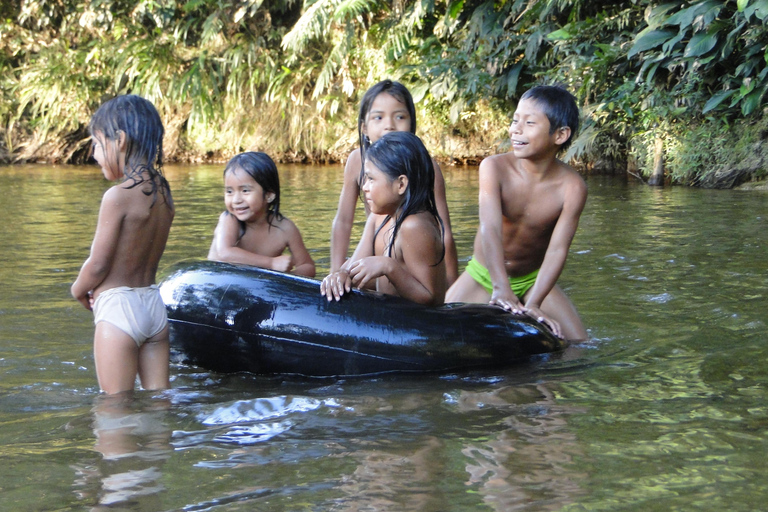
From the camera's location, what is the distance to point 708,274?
5.62 meters

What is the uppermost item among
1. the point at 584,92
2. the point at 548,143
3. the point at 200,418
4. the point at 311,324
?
the point at 584,92

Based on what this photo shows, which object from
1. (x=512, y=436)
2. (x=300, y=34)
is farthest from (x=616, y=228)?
(x=300, y=34)

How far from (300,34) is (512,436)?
47.3 feet

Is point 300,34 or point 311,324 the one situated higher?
point 300,34

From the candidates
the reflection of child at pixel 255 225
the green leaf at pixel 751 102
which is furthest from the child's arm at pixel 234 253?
the green leaf at pixel 751 102

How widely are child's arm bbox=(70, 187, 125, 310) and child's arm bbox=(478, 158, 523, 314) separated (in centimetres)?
181

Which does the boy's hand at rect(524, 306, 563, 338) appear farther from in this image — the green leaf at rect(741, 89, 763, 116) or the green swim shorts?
the green leaf at rect(741, 89, 763, 116)

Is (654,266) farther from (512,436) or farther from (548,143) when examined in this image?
(512,436)

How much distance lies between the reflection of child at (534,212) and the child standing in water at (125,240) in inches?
65.8

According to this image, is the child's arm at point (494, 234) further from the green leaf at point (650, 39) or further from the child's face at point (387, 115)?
the green leaf at point (650, 39)

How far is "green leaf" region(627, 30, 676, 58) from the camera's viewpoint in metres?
10.9

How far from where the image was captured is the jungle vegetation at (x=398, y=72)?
1106cm

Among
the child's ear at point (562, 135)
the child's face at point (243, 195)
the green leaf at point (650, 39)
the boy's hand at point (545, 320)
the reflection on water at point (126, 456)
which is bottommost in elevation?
the reflection on water at point (126, 456)

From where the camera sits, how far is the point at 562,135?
4.29 meters
